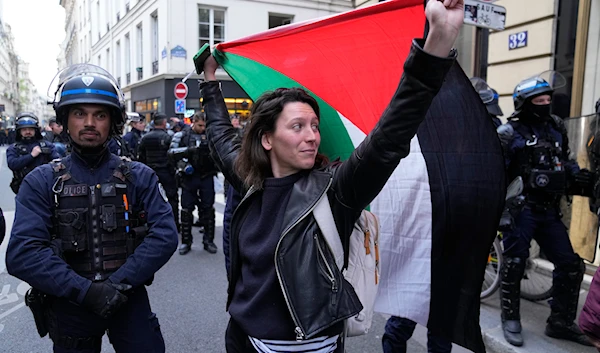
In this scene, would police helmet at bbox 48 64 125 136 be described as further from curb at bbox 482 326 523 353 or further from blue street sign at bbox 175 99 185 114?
blue street sign at bbox 175 99 185 114

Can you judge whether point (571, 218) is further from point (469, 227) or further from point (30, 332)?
point (30, 332)

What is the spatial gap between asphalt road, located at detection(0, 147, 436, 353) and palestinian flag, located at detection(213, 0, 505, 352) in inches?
Answer: 70.4

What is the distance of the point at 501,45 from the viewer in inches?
263

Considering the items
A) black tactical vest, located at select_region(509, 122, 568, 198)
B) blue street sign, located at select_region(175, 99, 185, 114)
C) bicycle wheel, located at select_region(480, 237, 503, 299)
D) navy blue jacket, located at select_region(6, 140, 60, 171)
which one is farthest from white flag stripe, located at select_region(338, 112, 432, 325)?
blue street sign, located at select_region(175, 99, 185, 114)

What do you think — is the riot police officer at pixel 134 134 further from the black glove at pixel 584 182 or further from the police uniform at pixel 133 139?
the black glove at pixel 584 182

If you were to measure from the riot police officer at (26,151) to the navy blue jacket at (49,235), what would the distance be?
5.27 meters

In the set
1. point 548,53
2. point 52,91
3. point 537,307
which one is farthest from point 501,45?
point 52,91

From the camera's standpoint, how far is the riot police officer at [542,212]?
358cm

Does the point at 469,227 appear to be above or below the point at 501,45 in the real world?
below

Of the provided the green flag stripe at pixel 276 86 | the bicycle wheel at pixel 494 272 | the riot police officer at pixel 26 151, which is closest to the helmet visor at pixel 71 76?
the green flag stripe at pixel 276 86

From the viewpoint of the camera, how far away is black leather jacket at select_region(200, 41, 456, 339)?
135 cm

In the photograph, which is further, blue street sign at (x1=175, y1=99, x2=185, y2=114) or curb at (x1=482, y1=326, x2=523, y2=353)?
blue street sign at (x1=175, y1=99, x2=185, y2=114)

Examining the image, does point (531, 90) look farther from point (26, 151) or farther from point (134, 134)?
point (134, 134)

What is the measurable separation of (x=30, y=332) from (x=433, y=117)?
3950 mm
